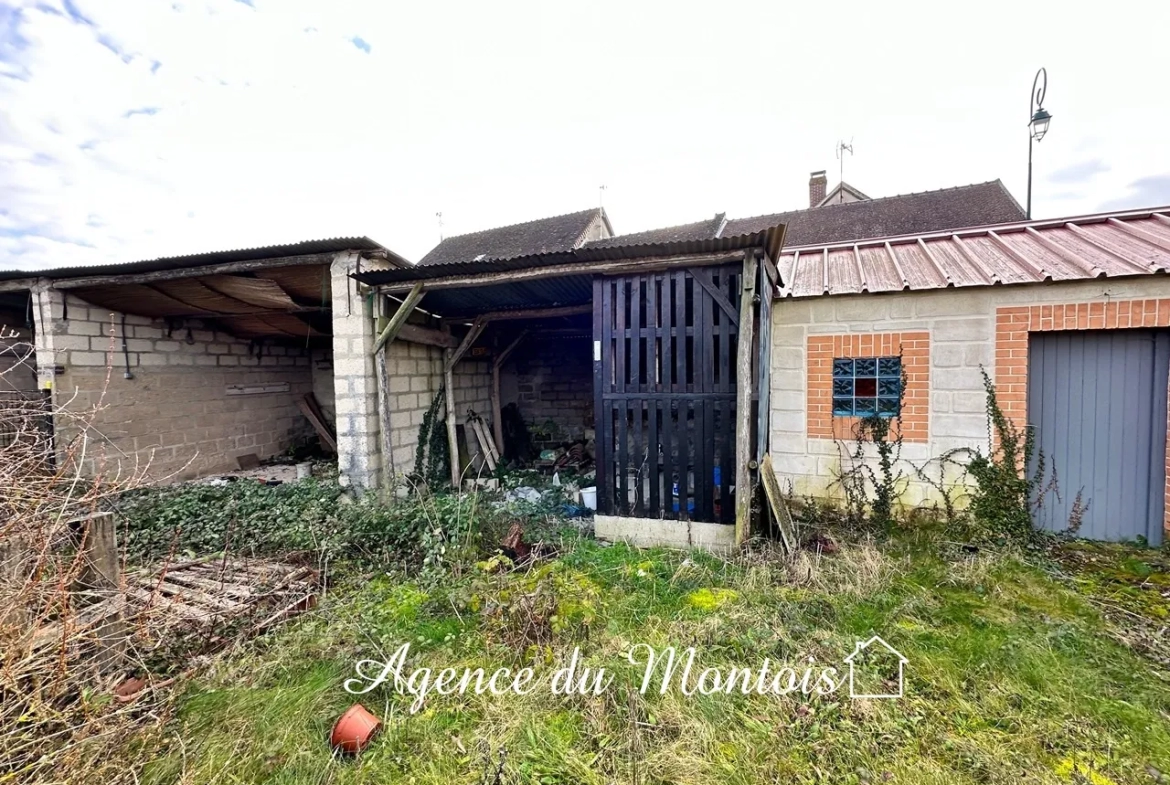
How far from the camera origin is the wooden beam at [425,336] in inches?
216

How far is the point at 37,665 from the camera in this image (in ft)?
5.14

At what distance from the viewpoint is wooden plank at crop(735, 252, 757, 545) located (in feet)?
12.4

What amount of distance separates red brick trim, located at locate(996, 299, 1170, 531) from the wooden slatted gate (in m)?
2.59

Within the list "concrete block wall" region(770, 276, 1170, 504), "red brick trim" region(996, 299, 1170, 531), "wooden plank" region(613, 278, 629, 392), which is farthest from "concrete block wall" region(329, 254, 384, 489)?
"red brick trim" region(996, 299, 1170, 531)

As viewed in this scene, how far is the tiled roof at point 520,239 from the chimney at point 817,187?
346 inches

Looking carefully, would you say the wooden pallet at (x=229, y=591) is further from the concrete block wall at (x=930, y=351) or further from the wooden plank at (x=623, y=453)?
the concrete block wall at (x=930, y=351)

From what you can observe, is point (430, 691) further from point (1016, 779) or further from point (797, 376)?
point (797, 376)

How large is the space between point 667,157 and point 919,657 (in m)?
10.4

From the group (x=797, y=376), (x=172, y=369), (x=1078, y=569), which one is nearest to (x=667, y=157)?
(x=797, y=376)

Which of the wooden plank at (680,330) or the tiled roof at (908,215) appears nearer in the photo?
the wooden plank at (680,330)

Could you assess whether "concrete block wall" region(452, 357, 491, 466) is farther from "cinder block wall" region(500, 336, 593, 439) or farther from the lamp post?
the lamp post

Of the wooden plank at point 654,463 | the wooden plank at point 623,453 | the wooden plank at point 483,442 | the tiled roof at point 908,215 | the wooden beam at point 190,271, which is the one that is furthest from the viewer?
the tiled roof at point 908,215

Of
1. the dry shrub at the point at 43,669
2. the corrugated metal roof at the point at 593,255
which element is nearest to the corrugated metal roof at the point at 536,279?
the corrugated metal roof at the point at 593,255

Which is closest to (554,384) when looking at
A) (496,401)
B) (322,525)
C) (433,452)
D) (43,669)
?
(496,401)
